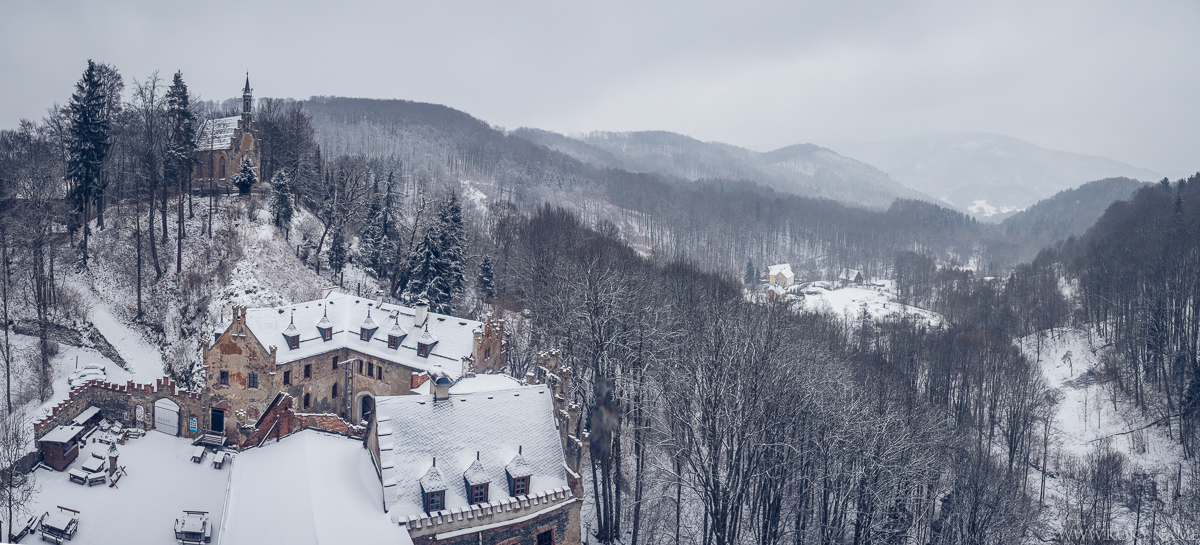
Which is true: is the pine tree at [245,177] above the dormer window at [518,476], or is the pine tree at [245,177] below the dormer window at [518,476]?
above

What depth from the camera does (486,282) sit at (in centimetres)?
5381

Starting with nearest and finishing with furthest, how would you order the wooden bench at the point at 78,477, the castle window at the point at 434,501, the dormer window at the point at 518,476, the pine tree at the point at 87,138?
the castle window at the point at 434,501 → the dormer window at the point at 518,476 → the wooden bench at the point at 78,477 → the pine tree at the point at 87,138

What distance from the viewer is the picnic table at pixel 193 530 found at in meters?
22.8

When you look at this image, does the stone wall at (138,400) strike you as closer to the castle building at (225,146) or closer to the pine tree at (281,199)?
the pine tree at (281,199)

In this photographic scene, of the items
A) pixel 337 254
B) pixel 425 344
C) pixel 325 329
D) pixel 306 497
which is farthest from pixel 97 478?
pixel 337 254

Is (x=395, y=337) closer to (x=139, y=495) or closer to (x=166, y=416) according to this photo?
(x=166, y=416)

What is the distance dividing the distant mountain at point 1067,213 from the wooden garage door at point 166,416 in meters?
166

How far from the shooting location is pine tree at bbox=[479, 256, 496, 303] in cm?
5381

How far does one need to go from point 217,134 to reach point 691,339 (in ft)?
163

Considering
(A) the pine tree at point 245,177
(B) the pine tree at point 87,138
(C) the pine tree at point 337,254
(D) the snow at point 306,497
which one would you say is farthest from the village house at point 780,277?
(D) the snow at point 306,497

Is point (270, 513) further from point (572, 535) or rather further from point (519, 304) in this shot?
point (519, 304)

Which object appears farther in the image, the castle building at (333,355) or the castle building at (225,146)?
the castle building at (225,146)

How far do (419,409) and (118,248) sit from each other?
37845 mm

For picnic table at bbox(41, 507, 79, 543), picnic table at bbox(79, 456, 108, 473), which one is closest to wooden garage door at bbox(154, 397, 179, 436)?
picnic table at bbox(79, 456, 108, 473)
